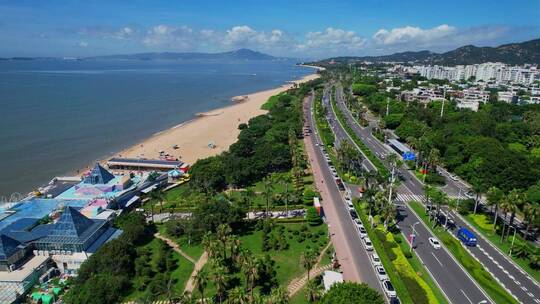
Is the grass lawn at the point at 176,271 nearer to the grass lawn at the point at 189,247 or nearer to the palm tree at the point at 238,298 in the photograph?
the grass lawn at the point at 189,247

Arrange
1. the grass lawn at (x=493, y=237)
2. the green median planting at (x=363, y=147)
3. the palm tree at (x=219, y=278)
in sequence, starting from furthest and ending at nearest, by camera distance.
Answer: the green median planting at (x=363, y=147), the grass lawn at (x=493, y=237), the palm tree at (x=219, y=278)

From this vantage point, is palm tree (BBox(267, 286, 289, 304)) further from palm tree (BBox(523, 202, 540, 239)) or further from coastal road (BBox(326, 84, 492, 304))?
palm tree (BBox(523, 202, 540, 239))

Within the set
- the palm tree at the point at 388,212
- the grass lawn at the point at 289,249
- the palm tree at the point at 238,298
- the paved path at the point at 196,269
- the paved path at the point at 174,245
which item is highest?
the palm tree at the point at 238,298

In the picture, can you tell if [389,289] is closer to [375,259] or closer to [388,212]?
[375,259]

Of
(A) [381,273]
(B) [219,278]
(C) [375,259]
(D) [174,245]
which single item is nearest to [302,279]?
(A) [381,273]

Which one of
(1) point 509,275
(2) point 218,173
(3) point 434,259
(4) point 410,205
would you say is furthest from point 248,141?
(1) point 509,275

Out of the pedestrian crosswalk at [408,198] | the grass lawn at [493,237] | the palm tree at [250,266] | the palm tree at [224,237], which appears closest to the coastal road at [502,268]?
the pedestrian crosswalk at [408,198]
